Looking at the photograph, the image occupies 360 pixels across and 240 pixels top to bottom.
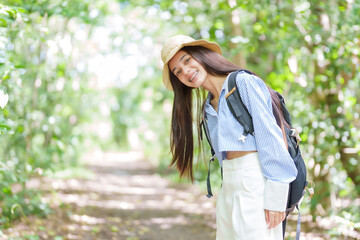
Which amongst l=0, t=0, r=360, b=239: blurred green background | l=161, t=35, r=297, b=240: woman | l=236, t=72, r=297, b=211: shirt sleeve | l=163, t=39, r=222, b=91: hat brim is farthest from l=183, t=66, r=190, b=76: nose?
l=0, t=0, r=360, b=239: blurred green background

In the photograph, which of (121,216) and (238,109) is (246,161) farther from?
(121,216)

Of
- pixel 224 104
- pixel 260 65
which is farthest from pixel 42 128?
pixel 224 104

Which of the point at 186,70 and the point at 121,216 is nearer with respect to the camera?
the point at 186,70

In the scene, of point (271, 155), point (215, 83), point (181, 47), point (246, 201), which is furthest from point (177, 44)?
point (246, 201)

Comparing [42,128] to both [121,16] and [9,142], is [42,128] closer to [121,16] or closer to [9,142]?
[9,142]

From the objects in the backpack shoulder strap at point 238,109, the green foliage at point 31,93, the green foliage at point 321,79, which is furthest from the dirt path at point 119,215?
the backpack shoulder strap at point 238,109

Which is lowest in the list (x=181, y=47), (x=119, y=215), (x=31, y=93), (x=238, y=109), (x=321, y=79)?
(x=119, y=215)

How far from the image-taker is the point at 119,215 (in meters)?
6.72

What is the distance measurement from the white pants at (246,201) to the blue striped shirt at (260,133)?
6 centimetres

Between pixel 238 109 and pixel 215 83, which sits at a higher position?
pixel 215 83

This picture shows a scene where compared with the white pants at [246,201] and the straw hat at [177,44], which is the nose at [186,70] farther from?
the white pants at [246,201]

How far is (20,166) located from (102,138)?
78.7ft

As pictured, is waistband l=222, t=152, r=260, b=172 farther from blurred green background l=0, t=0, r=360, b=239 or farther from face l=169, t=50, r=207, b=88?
blurred green background l=0, t=0, r=360, b=239

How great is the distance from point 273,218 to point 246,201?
16cm
